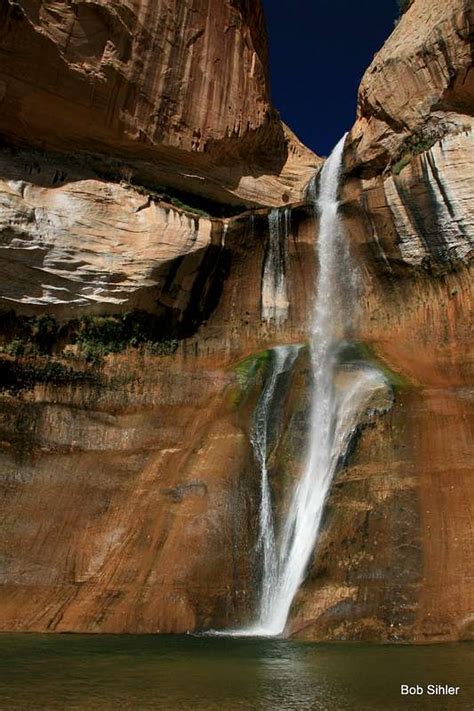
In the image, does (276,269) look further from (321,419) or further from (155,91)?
(321,419)

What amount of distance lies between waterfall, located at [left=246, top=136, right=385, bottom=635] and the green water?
7.28 ft

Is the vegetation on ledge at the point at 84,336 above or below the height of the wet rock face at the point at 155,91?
below

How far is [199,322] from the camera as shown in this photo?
2255 cm

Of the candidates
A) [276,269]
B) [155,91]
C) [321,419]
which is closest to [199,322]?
[276,269]

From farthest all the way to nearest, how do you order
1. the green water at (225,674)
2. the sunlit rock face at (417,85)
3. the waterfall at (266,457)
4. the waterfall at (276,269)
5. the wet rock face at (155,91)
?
the waterfall at (276,269) → the sunlit rock face at (417,85) → the wet rock face at (155,91) → the waterfall at (266,457) → the green water at (225,674)

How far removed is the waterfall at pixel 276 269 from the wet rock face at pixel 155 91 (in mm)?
3307

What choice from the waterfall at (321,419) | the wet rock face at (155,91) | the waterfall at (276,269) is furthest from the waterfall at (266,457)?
the wet rock face at (155,91)

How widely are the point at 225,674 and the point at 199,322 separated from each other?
48.7 ft

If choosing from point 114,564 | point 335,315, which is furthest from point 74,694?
point 335,315

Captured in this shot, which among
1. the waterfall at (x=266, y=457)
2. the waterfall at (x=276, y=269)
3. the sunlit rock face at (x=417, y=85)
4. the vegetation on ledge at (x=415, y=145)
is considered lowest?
the waterfall at (x=266, y=457)

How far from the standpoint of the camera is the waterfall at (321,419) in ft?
46.5

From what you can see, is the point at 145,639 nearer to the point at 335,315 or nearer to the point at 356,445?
the point at 356,445

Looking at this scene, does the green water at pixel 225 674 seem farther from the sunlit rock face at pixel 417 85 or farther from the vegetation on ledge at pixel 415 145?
the sunlit rock face at pixel 417 85

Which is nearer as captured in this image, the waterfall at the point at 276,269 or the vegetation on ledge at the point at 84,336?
the vegetation on ledge at the point at 84,336
